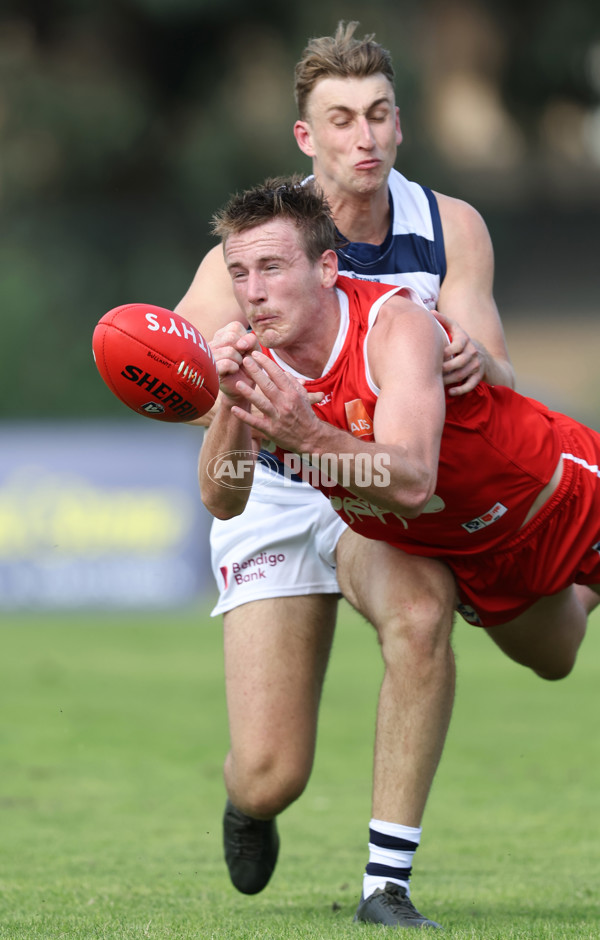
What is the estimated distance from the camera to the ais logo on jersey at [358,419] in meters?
4.29

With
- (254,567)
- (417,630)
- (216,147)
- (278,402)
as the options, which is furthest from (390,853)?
(216,147)

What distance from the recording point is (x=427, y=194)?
525cm

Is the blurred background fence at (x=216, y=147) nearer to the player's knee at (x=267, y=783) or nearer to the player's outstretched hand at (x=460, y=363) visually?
the player's knee at (x=267, y=783)

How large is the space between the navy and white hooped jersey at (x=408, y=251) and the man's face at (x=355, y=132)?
0.18 meters

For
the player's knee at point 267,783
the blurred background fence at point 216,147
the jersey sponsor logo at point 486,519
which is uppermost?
the jersey sponsor logo at point 486,519

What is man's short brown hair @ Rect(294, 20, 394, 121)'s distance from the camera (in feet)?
16.5

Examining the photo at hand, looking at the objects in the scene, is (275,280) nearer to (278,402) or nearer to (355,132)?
(278,402)

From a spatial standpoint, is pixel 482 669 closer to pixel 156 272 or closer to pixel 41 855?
pixel 41 855

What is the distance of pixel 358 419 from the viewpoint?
4.30m

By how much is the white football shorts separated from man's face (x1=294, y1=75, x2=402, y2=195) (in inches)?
45.9

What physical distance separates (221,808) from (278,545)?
2.21 meters

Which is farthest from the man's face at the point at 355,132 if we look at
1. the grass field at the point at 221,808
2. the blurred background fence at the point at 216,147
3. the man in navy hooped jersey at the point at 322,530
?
the blurred background fence at the point at 216,147

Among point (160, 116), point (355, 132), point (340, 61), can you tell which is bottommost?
point (160, 116)

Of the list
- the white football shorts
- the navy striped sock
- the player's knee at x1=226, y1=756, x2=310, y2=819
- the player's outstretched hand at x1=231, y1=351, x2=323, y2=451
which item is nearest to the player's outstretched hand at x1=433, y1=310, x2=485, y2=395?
the player's outstretched hand at x1=231, y1=351, x2=323, y2=451
